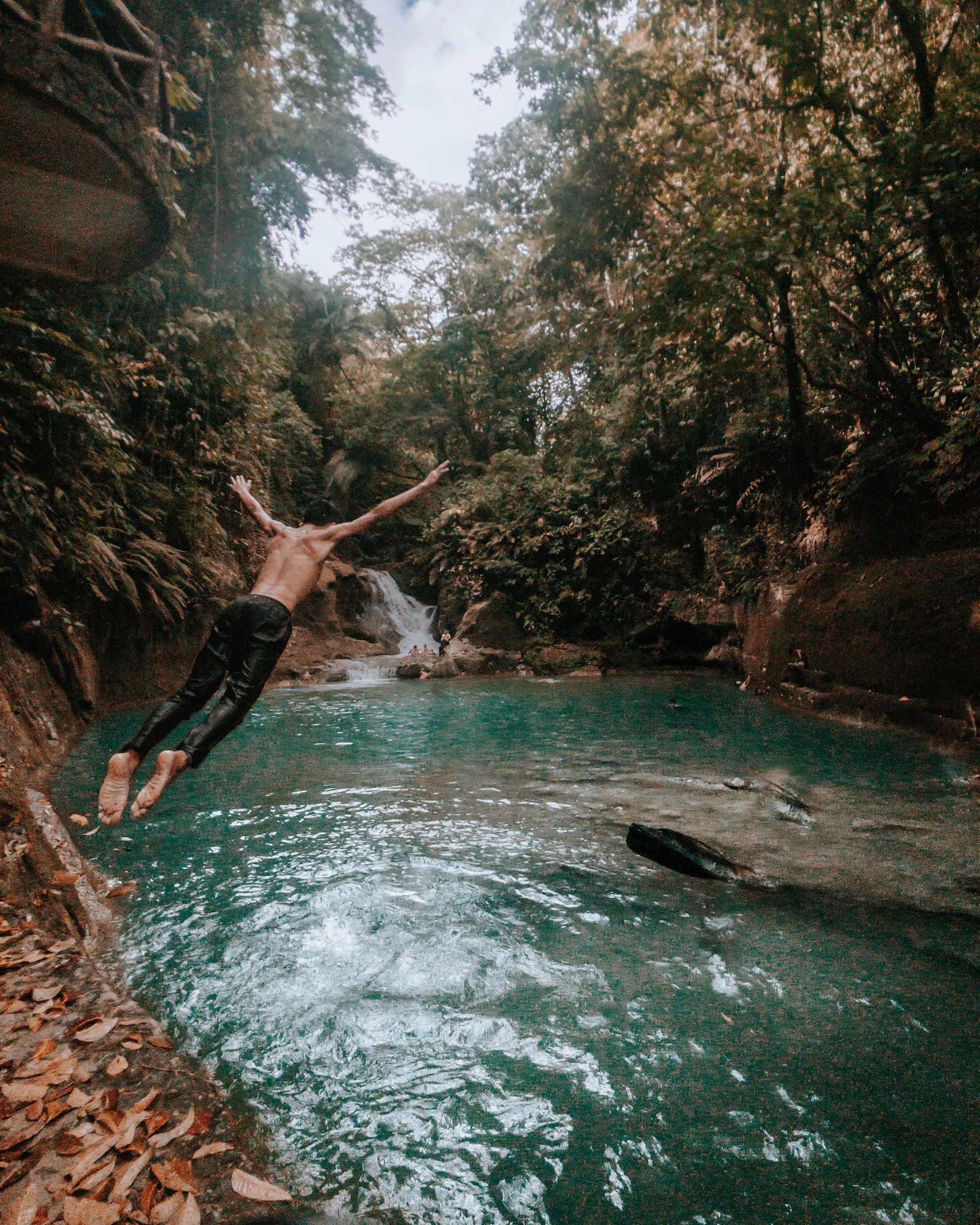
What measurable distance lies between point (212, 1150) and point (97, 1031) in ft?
2.46

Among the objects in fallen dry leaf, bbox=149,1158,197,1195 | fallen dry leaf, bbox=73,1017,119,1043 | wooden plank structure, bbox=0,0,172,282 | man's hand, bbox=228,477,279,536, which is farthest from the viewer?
wooden plank structure, bbox=0,0,172,282

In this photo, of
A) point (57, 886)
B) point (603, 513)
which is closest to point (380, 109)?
point (603, 513)

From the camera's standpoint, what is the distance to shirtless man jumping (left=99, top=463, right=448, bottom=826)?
3180mm

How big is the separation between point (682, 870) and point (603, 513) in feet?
50.6

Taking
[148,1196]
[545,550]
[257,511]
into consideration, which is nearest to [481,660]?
[545,550]

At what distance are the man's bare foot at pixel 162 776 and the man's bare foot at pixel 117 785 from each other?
0.36ft

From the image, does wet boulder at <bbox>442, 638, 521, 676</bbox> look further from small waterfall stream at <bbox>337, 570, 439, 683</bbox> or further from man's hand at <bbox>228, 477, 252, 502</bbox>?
man's hand at <bbox>228, 477, 252, 502</bbox>

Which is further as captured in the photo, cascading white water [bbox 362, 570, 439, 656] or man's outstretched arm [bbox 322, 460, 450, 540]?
→ cascading white water [bbox 362, 570, 439, 656]

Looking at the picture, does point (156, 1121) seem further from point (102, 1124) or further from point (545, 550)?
point (545, 550)

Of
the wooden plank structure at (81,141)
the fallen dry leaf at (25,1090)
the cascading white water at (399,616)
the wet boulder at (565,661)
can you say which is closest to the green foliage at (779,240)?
the wet boulder at (565,661)

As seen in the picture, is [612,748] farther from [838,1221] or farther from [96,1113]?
[96,1113]

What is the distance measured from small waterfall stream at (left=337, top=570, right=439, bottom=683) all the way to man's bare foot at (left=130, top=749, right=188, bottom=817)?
14.0 meters

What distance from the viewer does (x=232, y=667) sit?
3.58 m

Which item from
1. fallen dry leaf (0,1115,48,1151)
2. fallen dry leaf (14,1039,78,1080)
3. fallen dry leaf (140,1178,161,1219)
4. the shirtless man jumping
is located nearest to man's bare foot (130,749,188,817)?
the shirtless man jumping
